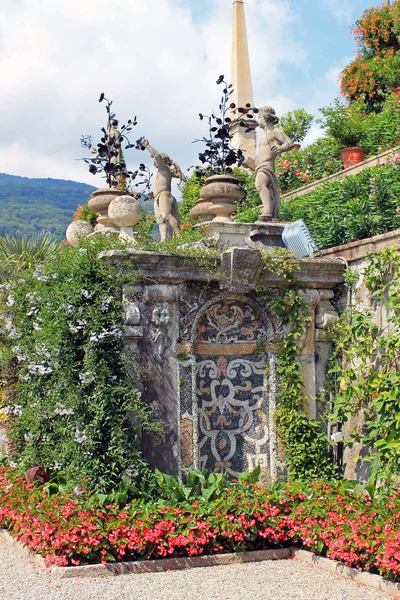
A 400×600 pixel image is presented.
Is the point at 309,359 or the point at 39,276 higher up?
the point at 39,276

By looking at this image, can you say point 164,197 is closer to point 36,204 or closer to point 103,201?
point 103,201

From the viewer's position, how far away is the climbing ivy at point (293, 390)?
8508 millimetres

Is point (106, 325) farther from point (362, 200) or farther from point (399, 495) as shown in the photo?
point (362, 200)

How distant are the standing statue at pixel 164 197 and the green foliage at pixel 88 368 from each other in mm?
2673

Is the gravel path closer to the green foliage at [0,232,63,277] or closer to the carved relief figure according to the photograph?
the carved relief figure

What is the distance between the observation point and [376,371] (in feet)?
26.5

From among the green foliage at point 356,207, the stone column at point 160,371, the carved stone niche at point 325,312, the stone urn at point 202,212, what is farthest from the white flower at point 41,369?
the green foliage at point 356,207

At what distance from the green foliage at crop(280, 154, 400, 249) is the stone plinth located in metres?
1.66

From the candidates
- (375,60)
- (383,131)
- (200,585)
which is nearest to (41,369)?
(200,585)

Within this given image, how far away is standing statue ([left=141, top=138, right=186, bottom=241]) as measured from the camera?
35.7ft

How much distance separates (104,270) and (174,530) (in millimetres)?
2642

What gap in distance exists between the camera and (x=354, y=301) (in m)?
8.62

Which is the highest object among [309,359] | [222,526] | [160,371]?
[309,359]

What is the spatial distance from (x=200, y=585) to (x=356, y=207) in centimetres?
570
